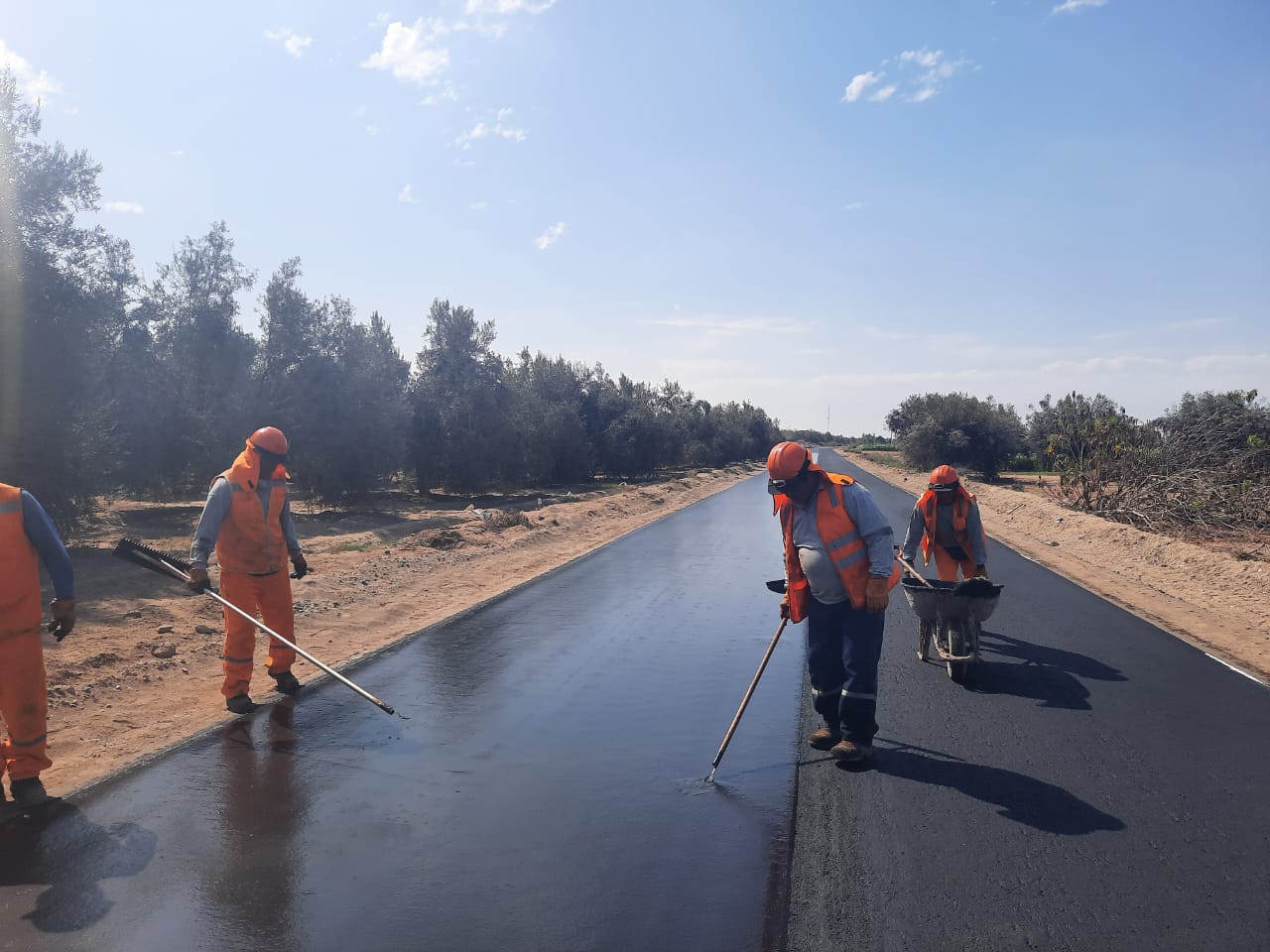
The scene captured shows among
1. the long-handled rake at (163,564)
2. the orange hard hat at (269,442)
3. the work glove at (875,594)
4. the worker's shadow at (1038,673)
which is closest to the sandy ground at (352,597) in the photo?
the long-handled rake at (163,564)

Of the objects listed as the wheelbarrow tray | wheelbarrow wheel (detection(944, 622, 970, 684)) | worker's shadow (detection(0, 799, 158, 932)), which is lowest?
worker's shadow (detection(0, 799, 158, 932))

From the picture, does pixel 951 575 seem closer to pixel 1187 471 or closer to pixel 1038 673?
pixel 1038 673

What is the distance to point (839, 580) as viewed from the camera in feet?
16.7

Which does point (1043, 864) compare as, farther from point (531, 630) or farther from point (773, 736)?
point (531, 630)

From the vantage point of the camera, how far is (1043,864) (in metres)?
3.86

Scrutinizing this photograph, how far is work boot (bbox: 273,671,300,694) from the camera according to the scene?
655cm

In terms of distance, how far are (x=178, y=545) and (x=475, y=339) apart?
18.1 metres

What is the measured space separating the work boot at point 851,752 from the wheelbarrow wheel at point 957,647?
2.09 metres

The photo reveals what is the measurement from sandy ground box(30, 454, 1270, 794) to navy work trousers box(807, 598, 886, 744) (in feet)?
13.6

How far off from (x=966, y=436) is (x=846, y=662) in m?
48.8

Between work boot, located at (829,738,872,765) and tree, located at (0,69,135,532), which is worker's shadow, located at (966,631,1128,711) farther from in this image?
tree, located at (0,69,135,532)

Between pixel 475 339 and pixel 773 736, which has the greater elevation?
pixel 475 339

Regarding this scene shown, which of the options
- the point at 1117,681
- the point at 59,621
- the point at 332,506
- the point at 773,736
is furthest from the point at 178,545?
the point at 1117,681

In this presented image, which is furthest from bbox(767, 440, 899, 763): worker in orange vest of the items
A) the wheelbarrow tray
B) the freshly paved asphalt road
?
the wheelbarrow tray
